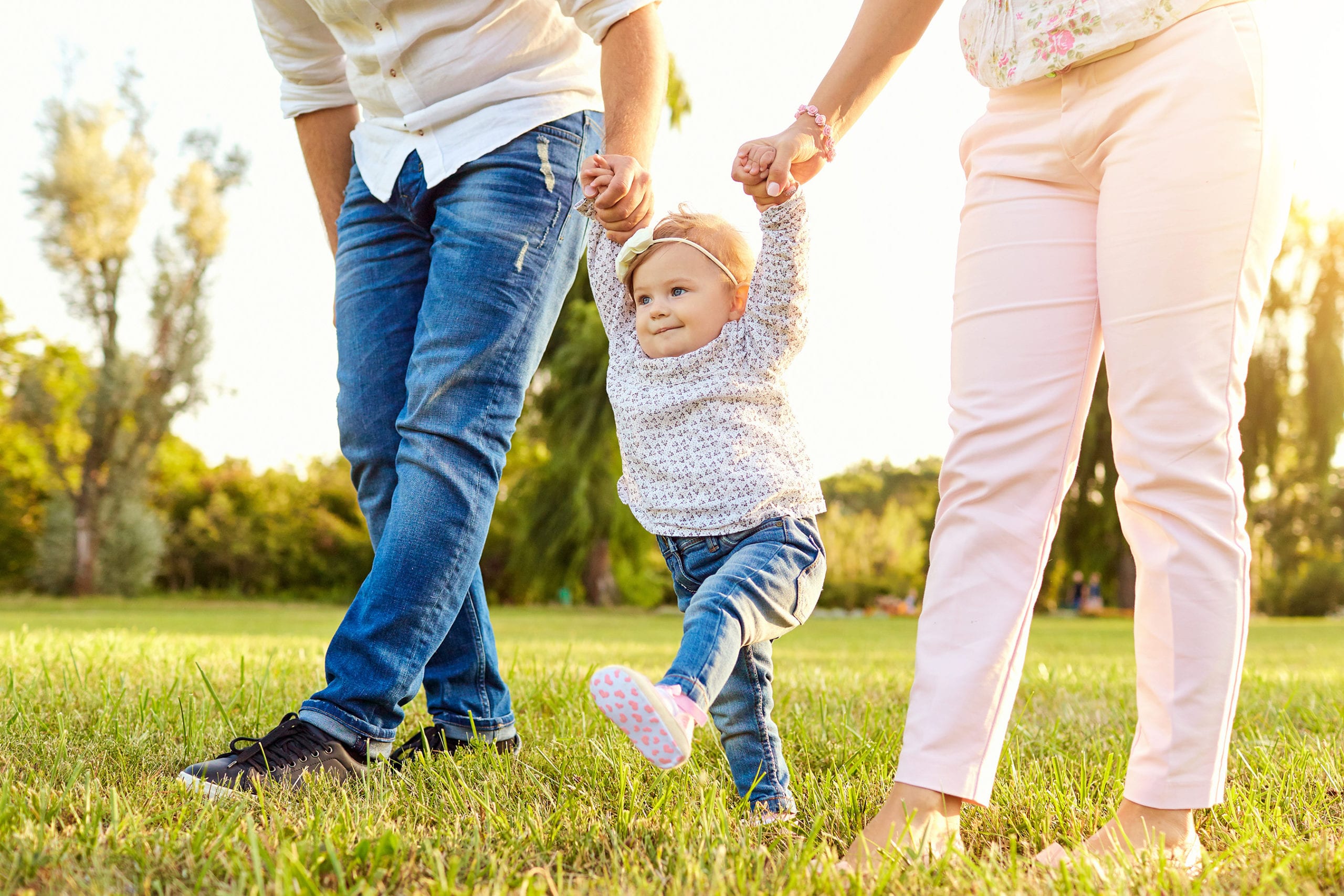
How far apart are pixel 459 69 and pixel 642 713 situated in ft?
4.47

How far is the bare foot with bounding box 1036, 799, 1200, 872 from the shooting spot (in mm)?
1342

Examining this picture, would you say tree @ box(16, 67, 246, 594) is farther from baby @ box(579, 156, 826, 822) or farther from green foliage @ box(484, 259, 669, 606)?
baby @ box(579, 156, 826, 822)

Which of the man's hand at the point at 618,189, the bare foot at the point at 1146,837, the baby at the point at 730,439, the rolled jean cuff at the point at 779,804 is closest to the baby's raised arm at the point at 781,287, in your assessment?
the baby at the point at 730,439

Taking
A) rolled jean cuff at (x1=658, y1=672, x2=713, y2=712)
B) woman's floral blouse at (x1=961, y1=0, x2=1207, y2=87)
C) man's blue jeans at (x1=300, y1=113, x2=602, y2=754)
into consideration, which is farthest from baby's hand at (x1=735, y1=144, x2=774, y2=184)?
rolled jean cuff at (x1=658, y1=672, x2=713, y2=712)

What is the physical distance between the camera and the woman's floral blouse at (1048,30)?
1.38 metres

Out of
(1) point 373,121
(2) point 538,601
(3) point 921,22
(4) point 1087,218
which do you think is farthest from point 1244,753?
(2) point 538,601

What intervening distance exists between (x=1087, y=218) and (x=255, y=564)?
26.1 metres

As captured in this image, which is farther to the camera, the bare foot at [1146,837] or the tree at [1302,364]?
the tree at [1302,364]

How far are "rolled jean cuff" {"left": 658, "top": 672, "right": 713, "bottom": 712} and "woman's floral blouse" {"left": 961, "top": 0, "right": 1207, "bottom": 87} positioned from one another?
0.97 m

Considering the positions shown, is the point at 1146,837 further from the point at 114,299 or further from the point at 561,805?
the point at 114,299

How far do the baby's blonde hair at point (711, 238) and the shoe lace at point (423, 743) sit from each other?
100 cm

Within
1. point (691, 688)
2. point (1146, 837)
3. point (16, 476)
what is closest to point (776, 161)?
point (691, 688)

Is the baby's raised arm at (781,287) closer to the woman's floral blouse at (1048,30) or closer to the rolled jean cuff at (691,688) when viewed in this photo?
the woman's floral blouse at (1048,30)

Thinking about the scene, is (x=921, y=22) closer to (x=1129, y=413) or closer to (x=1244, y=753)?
(x=1129, y=413)
